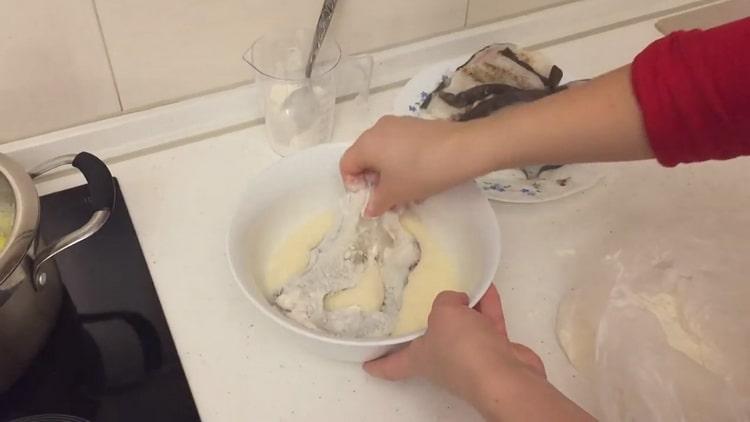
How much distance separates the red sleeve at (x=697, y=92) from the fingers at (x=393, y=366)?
0.83 ft

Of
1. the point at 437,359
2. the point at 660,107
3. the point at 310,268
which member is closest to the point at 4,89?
the point at 310,268

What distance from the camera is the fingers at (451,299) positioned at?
23.5 inches

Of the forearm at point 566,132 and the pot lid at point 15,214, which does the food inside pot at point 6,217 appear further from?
the forearm at point 566,132

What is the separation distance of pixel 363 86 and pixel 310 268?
0.26 meters

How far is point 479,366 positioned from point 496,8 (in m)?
0.52

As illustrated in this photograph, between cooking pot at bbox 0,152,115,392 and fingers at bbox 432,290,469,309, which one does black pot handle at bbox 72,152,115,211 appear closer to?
cooking pot at bbox 0,152,115,392

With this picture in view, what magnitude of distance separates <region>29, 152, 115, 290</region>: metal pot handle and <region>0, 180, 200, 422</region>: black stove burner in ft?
0.25

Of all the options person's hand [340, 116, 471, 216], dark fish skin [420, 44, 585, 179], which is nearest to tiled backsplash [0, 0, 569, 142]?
dark fish skin [420, 44, 585, 179]

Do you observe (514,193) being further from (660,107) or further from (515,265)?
(660,107)

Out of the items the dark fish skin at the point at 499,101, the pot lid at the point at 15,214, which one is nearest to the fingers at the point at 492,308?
the dark fish skin at the point at 499,101

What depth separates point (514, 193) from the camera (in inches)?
30.1

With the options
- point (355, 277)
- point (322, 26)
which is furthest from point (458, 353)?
point (322, 26)

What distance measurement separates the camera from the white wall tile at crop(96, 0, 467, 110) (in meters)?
0.74

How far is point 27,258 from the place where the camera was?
1.88 ft
